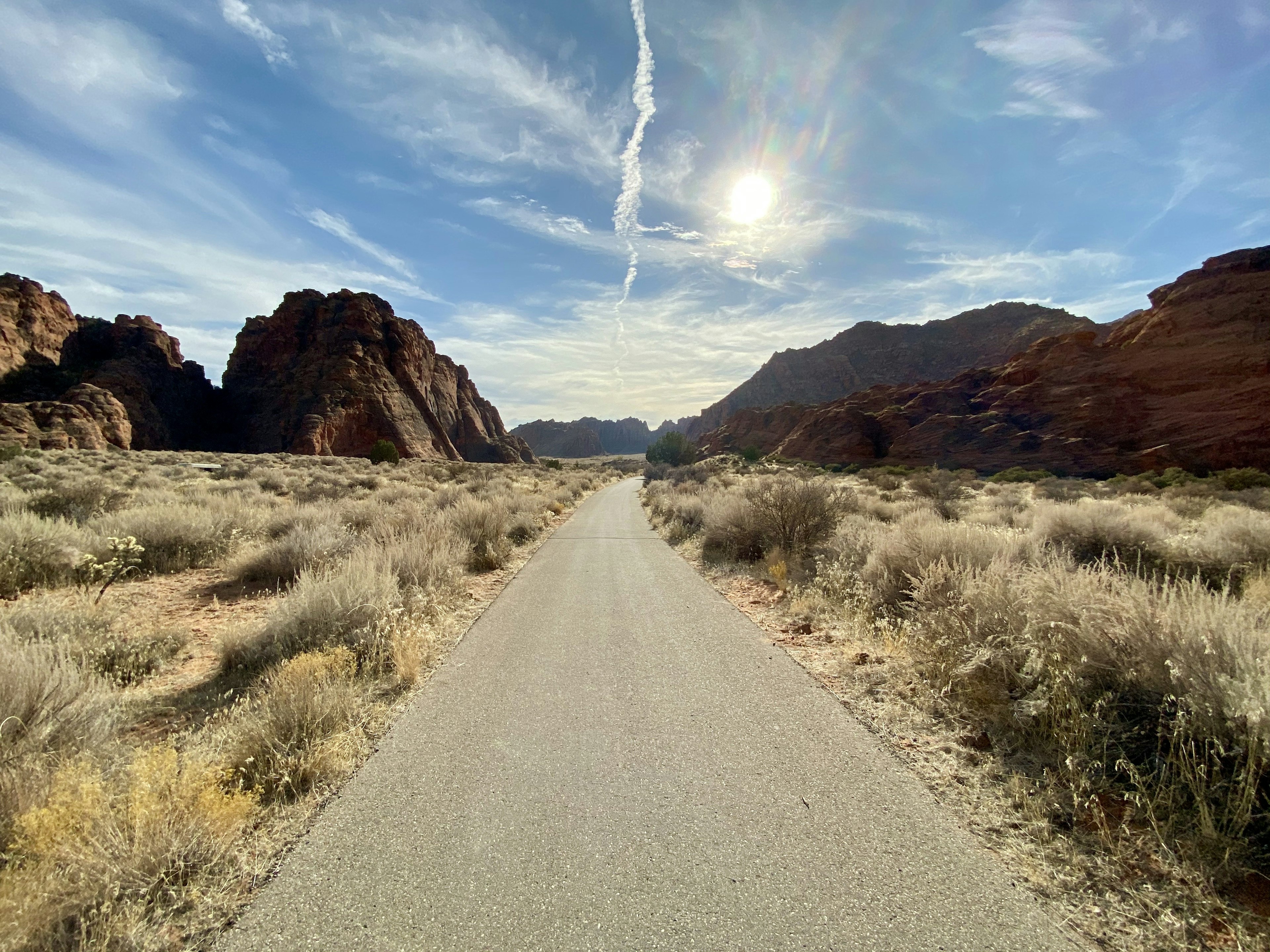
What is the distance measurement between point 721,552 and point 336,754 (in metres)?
9.58

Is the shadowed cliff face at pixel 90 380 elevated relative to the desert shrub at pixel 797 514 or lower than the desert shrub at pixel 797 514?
elevated

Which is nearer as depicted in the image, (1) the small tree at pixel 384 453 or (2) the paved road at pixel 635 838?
(2) the paved road at pixel 635 838

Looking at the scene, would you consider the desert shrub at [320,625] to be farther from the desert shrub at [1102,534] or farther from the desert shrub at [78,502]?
the desert shrub at [1102,534]

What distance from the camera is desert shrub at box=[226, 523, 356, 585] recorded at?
7910 millimetres

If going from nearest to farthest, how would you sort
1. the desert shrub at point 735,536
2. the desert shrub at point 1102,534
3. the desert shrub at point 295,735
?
the desert shrub at point 295,735 → the desert shrub at point 1102,534 → the desert shrub at point 735,536

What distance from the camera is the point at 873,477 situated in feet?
119

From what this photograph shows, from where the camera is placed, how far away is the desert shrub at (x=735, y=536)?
11.4 metres

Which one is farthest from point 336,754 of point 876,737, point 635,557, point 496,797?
point 635,557

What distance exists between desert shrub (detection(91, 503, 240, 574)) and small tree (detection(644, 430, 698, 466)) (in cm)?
6489

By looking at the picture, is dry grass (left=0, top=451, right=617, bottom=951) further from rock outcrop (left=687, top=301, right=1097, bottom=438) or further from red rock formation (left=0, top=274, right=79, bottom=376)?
rock outcrop (left=687, top=301, right=1097, bottom=438)

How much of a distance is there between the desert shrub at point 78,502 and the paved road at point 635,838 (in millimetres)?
9749

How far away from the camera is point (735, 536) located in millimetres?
11656

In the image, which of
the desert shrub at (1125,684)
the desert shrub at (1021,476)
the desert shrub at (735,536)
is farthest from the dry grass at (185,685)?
the desert shrub at (1021,476)

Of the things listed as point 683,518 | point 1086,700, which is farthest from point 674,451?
point 1086,700
